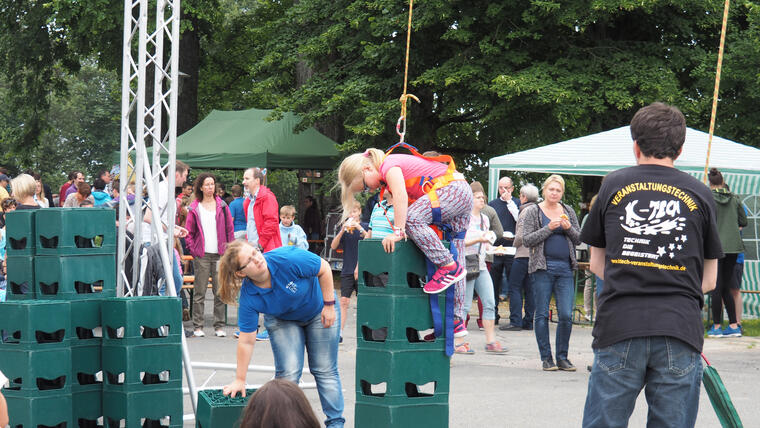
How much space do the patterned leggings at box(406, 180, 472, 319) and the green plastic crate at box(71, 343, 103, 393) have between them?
2.39 metres

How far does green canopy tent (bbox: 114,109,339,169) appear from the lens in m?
21.6

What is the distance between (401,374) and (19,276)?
9.74 feet

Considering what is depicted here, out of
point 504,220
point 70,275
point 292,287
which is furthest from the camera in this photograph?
point 504,220

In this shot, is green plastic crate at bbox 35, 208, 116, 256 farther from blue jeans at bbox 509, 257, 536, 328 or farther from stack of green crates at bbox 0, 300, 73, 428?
blue jeans at bbox 509, 257, 536, 328

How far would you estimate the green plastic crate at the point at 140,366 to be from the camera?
252 inches

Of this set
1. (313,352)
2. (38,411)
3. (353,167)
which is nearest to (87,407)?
(38,411)

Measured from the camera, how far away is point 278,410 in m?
2.90

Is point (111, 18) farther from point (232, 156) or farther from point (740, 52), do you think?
point (740, 52)

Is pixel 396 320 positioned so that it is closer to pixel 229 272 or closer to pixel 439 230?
pixel 439 230

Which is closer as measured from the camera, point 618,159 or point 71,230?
point 71,230

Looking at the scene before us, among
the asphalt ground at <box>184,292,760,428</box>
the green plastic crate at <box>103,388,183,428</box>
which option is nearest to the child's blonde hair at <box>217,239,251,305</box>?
the green plastic crate at <box>103,388,183,428</box>

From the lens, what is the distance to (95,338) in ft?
21.9

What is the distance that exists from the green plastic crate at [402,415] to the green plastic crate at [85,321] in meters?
1.94

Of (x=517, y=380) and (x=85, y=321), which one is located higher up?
(x=85, y=321)
